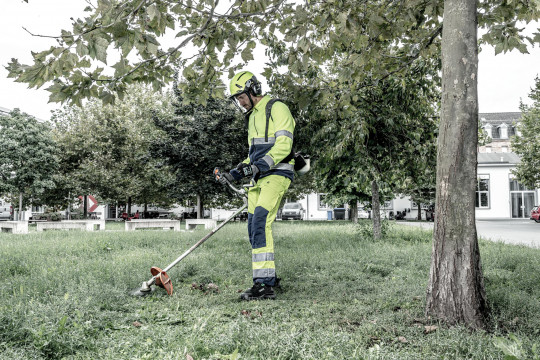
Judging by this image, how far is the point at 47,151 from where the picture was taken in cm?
2264

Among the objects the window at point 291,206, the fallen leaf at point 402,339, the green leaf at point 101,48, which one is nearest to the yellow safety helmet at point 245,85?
the green leaf at point 101,48

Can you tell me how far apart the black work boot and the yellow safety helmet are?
215cm

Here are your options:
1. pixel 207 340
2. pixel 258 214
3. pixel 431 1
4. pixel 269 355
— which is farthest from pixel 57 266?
pixel 431 1

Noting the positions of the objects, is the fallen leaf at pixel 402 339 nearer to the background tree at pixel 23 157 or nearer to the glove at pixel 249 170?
the glove at pixel 249 170

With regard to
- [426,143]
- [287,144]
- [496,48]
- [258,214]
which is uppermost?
[496,48]

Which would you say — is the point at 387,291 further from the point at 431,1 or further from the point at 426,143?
the point at 426,143

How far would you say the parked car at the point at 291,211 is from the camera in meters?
34.2

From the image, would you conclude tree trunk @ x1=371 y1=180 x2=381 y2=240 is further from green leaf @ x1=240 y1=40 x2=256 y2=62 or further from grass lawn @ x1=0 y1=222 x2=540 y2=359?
green leaf @ x1=240 y1=40 x2=256 y2=62

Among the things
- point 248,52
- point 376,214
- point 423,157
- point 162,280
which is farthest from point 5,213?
point 248,52

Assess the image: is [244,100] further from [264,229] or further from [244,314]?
[244,314]

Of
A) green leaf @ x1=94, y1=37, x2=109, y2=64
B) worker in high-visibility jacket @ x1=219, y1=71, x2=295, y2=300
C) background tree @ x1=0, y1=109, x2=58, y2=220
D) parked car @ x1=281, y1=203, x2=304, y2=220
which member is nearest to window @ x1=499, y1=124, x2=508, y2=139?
parked car @ x1=281, y1=203, x2=304, y2=220

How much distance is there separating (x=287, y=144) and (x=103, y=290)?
2396 millimetres

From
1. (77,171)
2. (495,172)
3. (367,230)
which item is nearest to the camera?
(367,230)

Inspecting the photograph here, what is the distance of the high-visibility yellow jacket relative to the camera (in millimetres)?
4105
